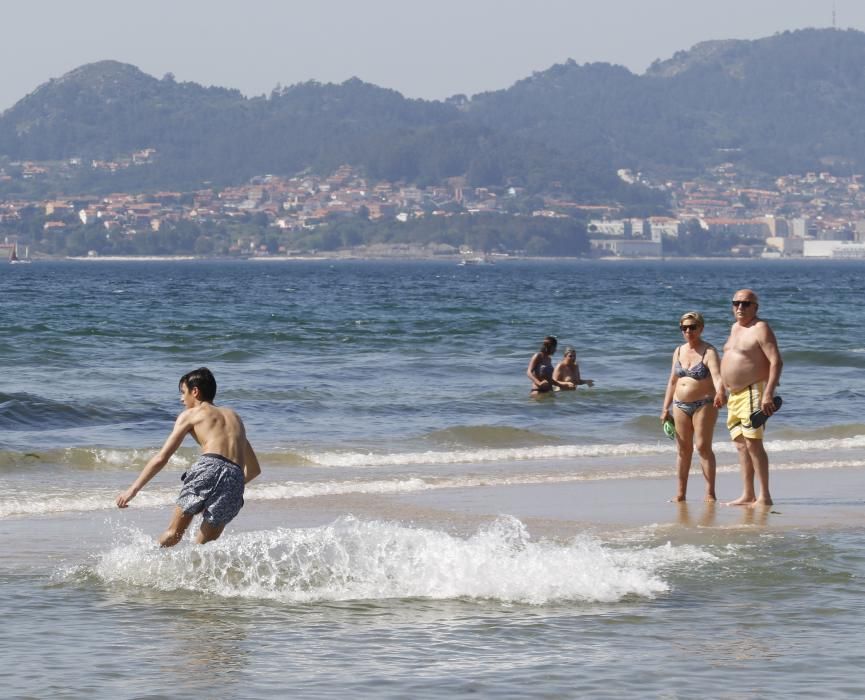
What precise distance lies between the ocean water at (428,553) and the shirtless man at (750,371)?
586 millimetres

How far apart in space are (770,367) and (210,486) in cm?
428

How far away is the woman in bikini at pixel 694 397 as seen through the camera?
1125 centimetres

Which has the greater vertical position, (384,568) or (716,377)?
(716,377)

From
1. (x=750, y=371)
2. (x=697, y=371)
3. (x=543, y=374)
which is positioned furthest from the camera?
(x=543, y=374)

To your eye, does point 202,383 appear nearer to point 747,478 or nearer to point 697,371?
point 697,371

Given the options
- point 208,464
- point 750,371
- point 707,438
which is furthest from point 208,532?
point 707,438

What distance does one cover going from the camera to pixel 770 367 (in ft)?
35.7

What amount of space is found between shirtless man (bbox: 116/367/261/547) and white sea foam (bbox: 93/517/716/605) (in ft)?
0.62

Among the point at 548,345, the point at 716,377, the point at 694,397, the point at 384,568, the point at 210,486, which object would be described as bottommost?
the point at 384,568

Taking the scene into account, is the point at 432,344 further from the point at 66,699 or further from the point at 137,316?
the point at 66,699

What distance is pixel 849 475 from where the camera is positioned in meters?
13.9

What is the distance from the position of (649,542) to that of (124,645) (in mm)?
3820

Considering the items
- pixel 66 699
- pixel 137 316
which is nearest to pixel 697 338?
pixel 66 699

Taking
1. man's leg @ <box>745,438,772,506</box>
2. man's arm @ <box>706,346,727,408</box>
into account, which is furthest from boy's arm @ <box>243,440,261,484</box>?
man's leg @ <box>745,438,772,506</box>
